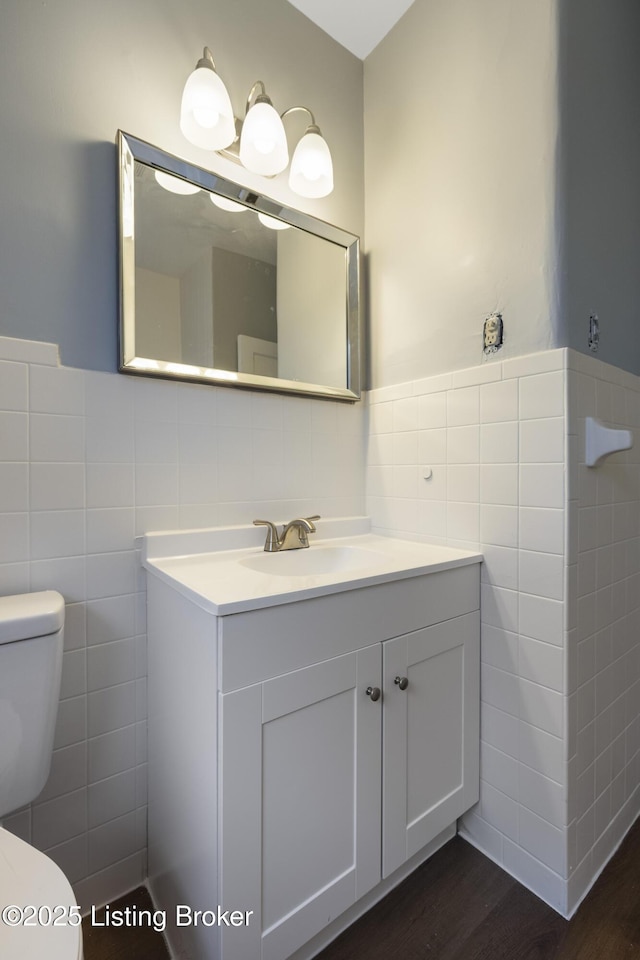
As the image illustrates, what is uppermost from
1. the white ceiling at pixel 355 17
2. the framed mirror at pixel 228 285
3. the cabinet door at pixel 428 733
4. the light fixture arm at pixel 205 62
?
the white ceiling at pixel 355 17

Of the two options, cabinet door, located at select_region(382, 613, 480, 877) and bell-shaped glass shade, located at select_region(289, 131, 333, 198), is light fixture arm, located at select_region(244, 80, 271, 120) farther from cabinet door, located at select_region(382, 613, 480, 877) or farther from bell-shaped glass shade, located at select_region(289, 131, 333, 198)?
cabinet door, located at select_region(382, 613, 480, 877)

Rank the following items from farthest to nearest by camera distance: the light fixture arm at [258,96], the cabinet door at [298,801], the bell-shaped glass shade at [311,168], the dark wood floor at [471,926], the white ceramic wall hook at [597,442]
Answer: the bell-shaped glass shade at [311,168]
the light fixture arm at [258,96]
the white ceramic wall hook at [597,442]
the dark wood floor at [471,926]
the cabinet door at [298,801]

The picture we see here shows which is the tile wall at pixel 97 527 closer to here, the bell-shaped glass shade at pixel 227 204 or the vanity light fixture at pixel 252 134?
the bell-shaped glass shade at pixel 227 204

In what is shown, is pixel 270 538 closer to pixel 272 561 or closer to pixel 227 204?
pixel 272 561

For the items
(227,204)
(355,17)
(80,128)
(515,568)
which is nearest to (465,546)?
(515,568)

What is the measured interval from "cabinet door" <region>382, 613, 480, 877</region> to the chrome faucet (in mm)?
414

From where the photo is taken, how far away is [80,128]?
1.01m

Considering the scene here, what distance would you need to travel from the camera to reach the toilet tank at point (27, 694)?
798 mm

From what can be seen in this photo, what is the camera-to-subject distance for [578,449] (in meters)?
1.02

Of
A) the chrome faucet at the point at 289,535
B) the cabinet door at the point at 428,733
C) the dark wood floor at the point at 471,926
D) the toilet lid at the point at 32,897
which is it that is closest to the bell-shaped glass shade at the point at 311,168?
the chrome faucet at the point at 289,535

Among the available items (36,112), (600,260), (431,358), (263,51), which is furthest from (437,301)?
(36,112)

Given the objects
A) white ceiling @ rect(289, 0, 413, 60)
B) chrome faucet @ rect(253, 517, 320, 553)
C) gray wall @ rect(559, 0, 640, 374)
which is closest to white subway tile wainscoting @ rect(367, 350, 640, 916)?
gray wall @ rect(559, 0, 640, 374)

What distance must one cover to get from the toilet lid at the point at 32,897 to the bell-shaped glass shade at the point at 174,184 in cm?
138

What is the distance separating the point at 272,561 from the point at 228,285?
2.58 feet
